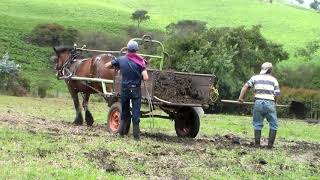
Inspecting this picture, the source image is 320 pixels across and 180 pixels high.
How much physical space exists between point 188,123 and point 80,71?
3.90 meters

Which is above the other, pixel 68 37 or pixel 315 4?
pixel 315 4

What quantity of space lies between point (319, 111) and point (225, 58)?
22.1 feet

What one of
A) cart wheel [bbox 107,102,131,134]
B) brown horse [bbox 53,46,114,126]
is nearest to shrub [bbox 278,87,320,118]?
brown horse [bbox 53,46,114,126]

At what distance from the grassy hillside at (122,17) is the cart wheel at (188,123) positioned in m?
34.2

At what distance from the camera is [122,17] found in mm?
73125

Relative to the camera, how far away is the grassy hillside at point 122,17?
5603 centimetres

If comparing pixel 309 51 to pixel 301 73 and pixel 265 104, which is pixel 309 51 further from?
pixel 265 104

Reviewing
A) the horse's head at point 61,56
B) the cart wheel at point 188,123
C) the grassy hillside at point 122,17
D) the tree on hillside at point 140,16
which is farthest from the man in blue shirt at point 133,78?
the tree on hillside at point 140,16

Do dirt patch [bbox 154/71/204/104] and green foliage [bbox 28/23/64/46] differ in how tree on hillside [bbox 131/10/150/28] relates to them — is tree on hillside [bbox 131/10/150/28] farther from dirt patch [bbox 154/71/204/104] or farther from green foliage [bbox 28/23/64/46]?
dirt patch [bbox 154/71/204/104]

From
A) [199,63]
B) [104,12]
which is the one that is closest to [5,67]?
[199,63]

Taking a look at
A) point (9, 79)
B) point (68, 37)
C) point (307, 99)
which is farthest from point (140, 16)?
point (307, 99)

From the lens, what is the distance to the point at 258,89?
1324 cm

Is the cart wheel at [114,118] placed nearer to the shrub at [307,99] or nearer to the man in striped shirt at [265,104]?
the man in striped shirt at [265,104]

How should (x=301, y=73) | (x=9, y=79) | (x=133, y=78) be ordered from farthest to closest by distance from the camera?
1. (x=301, y=73)
2. (x=9, y=79)
3. (x=133, y=78)
